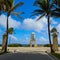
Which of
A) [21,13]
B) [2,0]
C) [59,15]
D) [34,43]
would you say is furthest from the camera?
[34,43]

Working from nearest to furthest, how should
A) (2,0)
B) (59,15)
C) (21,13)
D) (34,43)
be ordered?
(59,15) → (2,0) → (21,13) → (34,43)

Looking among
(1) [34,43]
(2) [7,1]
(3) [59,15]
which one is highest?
(2) [7,1]

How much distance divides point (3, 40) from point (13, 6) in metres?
6.52

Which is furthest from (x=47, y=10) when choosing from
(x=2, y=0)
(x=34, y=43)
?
(x=34, y=43)

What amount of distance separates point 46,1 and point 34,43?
21738 mm

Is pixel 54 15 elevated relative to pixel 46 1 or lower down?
lower down

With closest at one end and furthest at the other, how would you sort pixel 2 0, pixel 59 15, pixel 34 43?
pixel 59 15 → pixel 2 0 → pixel 34 43

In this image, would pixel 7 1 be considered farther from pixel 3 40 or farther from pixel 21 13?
pixel 3 40

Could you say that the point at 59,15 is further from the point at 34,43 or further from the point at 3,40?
the point at 34,43

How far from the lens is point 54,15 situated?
32.6 meters

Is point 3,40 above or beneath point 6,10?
beneath

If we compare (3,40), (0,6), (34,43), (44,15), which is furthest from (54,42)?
(34,43)

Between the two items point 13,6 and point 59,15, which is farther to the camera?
point 13,6

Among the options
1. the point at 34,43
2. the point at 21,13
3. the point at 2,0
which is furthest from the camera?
the point at 34,43
